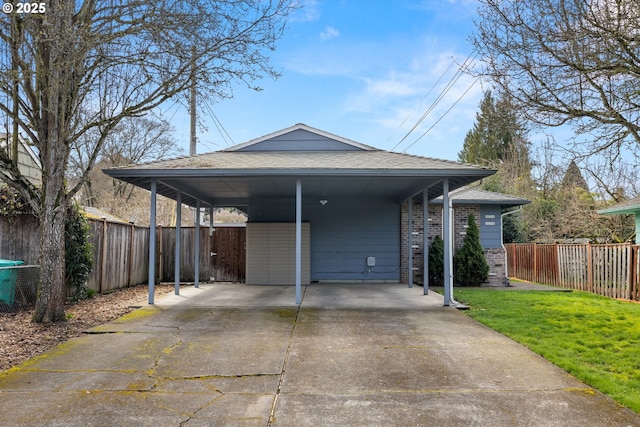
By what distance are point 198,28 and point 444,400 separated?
6381 mm

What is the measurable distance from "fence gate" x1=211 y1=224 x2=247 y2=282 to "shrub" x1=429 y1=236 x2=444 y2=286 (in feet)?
18.3

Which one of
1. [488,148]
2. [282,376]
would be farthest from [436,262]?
[488,148]

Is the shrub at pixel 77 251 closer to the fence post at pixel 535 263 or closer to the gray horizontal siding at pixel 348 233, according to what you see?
the gray horizontal siding at pixel 348 233

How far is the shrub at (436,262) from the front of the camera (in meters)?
12.4

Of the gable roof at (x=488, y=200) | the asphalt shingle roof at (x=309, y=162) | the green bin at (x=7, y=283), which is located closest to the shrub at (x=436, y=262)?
the gable roof at (x=488, y=200)

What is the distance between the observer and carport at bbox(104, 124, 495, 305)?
26.2ft

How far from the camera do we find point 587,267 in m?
11.8

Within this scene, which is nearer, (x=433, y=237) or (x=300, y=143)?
(x=300, y=143)

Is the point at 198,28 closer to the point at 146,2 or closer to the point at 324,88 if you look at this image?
the point at 146,2

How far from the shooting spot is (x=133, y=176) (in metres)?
7.91

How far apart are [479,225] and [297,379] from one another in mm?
10203

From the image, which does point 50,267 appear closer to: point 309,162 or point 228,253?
point 309,162

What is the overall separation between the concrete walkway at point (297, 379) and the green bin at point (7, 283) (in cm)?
194

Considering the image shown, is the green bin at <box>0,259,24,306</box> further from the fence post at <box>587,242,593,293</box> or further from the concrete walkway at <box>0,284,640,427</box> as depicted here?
the fence post at <box>587,242,593,293</box>
